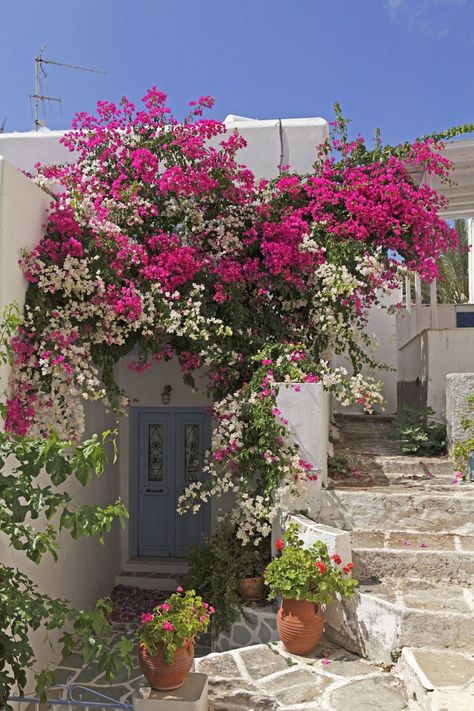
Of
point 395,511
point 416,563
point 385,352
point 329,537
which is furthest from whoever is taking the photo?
point 385,352

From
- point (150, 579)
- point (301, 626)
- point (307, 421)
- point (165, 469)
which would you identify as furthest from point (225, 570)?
point (165, 469)

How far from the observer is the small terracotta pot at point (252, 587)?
6.41m

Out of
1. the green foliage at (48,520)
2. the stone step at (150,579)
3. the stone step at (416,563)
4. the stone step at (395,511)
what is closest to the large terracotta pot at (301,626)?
the stone step at (416,563)

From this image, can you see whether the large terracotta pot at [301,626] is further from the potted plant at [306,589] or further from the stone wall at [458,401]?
the stone wall at [458,401]

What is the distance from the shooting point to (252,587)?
6.42 metres

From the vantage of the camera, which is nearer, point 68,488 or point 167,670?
point 167,670

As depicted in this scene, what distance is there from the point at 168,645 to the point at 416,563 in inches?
94.4

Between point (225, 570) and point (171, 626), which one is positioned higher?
point (171, 626)

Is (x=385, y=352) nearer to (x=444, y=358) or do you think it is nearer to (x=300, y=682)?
(x=444, y=358)

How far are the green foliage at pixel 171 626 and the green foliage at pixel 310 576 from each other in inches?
31.8

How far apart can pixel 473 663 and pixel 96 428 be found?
5.74 metres

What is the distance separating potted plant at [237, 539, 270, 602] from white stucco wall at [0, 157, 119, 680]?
207 cm

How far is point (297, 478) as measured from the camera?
6.12 m

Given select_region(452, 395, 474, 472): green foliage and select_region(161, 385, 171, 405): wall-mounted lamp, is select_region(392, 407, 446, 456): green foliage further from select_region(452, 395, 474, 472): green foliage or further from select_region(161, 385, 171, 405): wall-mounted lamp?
select_region(161, 385, 171, 405): wall-mounted lamp
